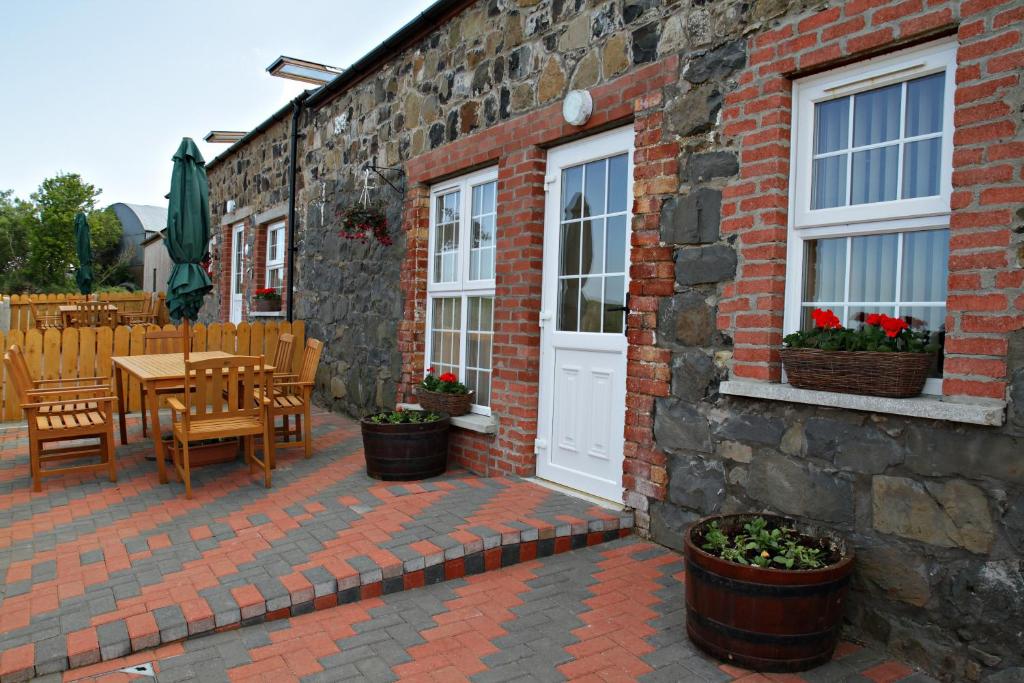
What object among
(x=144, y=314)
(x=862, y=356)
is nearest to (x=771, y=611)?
(x=862, y=356)

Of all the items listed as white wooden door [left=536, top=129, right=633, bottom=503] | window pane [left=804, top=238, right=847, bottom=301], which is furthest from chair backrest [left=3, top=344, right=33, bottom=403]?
window pane [left=804, top=238, right=847, bottom=301]

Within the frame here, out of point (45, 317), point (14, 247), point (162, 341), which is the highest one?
point (14, 247)

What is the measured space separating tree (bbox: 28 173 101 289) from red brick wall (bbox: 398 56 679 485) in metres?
27.9

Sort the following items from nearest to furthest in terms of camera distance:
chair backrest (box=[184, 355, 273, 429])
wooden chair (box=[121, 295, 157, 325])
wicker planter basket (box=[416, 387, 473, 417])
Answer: chair backrest (box=[184, 355, 273, 429]), wicker planter basket (box=[416, 387, 473, 417]), wooden chair (box=[121, 295, 157, 325])

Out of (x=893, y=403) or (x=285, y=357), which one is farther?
(x=285, y=357)

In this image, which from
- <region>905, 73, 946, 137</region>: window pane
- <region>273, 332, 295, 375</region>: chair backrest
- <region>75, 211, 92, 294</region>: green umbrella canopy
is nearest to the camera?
<region>905, 73, 946, 137</region>: window pane

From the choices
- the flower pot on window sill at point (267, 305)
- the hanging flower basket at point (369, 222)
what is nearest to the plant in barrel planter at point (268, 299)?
the flower pot on window sill at point (267, 305)

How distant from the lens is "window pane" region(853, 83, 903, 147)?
307cm

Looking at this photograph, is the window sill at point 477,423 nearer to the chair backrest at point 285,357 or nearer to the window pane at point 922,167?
the chair backrest at point 285,357

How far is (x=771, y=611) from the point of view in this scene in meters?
2.65

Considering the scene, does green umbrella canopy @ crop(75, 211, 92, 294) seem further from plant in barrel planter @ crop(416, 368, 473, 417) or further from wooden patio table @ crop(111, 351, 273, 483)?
plant in barrel planter @ crop(416, 368, 473, 417)

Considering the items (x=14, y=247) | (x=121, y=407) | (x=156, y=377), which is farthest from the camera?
(x=14, y=247)

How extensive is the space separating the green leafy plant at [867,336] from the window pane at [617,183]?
1.69 meters

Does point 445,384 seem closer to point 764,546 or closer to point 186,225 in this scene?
point 186,225
